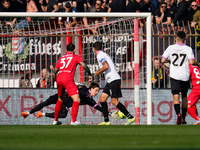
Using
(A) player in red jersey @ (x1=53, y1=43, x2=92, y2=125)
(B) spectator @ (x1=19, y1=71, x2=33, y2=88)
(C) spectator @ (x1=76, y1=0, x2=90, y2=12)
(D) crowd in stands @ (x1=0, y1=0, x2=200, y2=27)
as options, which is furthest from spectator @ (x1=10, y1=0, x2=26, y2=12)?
(A) player in red jersey @ (x1=53, y1=43, x2=92, y2=125)

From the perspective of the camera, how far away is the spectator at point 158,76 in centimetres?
1363

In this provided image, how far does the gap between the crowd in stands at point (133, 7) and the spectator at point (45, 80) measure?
2937 mm

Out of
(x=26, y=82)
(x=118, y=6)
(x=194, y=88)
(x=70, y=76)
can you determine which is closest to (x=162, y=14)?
(x=118, y=6)

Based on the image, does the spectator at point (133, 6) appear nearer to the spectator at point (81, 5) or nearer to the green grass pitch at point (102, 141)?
the spectator at point (81, 5)

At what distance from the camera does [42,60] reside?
13.6 m

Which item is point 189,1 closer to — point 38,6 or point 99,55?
point 38,6

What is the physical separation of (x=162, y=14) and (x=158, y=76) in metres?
3.15

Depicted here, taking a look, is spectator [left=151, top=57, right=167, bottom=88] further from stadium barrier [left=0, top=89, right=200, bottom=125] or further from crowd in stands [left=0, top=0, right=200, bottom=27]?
crowd in stands [left=0, top=0, right=200, bottom=27]

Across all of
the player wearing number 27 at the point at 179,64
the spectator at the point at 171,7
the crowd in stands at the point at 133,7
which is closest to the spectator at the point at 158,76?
the crowd in stands at the point at 133,7

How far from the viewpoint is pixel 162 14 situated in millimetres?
16156

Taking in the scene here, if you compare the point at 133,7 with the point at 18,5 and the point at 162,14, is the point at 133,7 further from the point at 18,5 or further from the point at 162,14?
the point at 18,5

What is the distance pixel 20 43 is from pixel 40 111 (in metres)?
1.83

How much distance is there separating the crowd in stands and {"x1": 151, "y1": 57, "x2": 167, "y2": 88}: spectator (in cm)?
222

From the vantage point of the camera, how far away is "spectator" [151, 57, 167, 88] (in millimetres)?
13633
